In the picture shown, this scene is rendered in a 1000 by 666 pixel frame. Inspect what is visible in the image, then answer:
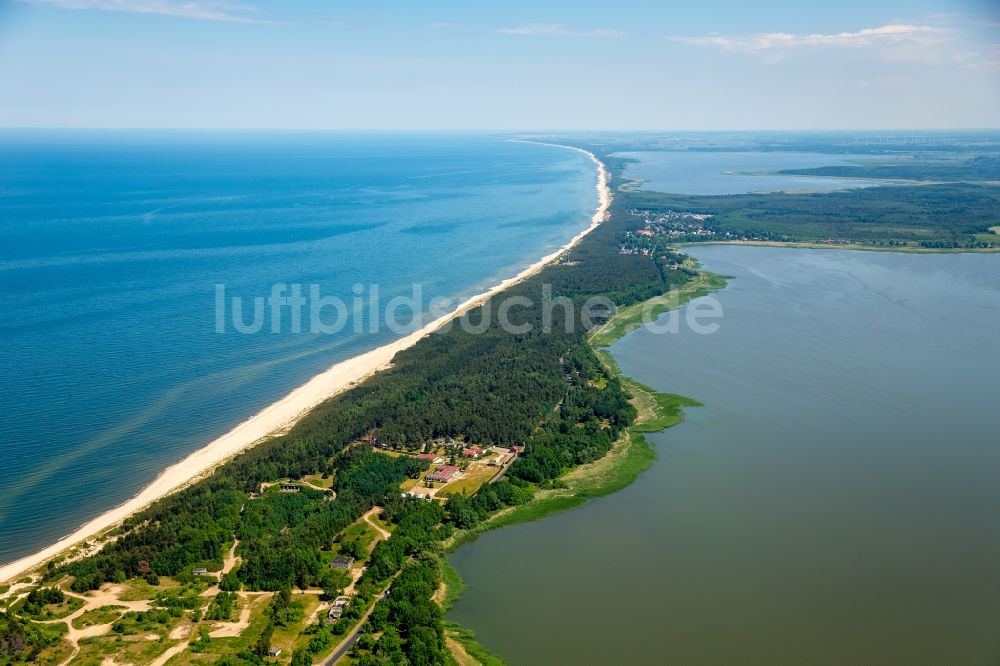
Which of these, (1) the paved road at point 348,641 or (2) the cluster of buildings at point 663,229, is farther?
(2) the cluster of buildings at point 663,229

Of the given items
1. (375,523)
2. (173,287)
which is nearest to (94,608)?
(375,523)

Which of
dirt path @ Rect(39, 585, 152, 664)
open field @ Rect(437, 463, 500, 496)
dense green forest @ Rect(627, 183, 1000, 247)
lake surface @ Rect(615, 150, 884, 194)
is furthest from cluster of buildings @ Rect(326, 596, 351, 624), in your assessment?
lake surface @ Rect(615, 150, 884, 194)

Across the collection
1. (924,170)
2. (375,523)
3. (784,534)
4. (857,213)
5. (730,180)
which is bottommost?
(375,523)

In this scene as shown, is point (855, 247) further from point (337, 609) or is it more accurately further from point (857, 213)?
point (337, 609)

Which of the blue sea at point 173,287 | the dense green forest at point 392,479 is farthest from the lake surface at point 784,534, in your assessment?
the blue sea at point 173,287

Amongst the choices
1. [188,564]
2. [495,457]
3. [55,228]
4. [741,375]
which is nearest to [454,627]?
[188,564]

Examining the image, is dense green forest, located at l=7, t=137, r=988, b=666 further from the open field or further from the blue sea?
the blue sea

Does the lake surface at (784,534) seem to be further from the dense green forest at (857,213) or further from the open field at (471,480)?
the dense green forest at (857,213)
